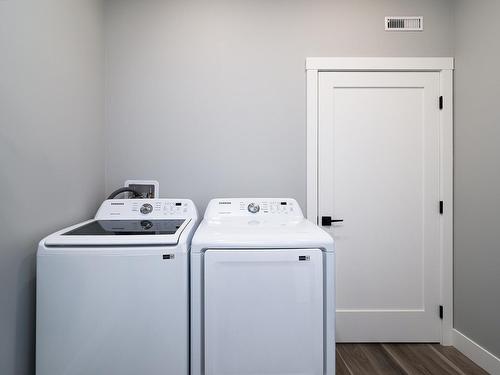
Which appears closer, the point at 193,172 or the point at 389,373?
the point at 389,373

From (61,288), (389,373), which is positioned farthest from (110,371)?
(389,373)

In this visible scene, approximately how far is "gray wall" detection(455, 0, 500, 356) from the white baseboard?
4 cm

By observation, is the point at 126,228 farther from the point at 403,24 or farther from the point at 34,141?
the point at 403,24

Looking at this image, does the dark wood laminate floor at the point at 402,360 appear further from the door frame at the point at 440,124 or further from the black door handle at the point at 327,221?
the black door handle at the point at 327,221

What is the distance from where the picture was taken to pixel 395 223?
Answer: 1.95 meters

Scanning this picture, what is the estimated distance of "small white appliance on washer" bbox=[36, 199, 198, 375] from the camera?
1.13m

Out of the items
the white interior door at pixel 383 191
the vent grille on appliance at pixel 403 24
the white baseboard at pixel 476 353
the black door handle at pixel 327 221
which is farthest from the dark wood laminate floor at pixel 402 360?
the vent grille on appliance at pixel 403 24

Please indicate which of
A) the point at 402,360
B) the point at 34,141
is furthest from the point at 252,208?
the point at 402,360

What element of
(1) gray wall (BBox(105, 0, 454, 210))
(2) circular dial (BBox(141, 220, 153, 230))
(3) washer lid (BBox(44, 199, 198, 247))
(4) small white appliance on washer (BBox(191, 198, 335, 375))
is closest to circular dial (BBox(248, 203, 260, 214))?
(1) gray wall (BBox(105, 0, 454, 210))

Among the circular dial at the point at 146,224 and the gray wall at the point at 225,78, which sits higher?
the gray wall at the point at 225,78

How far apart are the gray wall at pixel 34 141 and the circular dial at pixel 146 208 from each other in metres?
0.38

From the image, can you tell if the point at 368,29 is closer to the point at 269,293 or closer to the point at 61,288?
the point at 269,293

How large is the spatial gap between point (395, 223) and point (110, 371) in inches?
77.8

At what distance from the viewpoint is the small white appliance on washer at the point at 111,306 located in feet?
3.70
